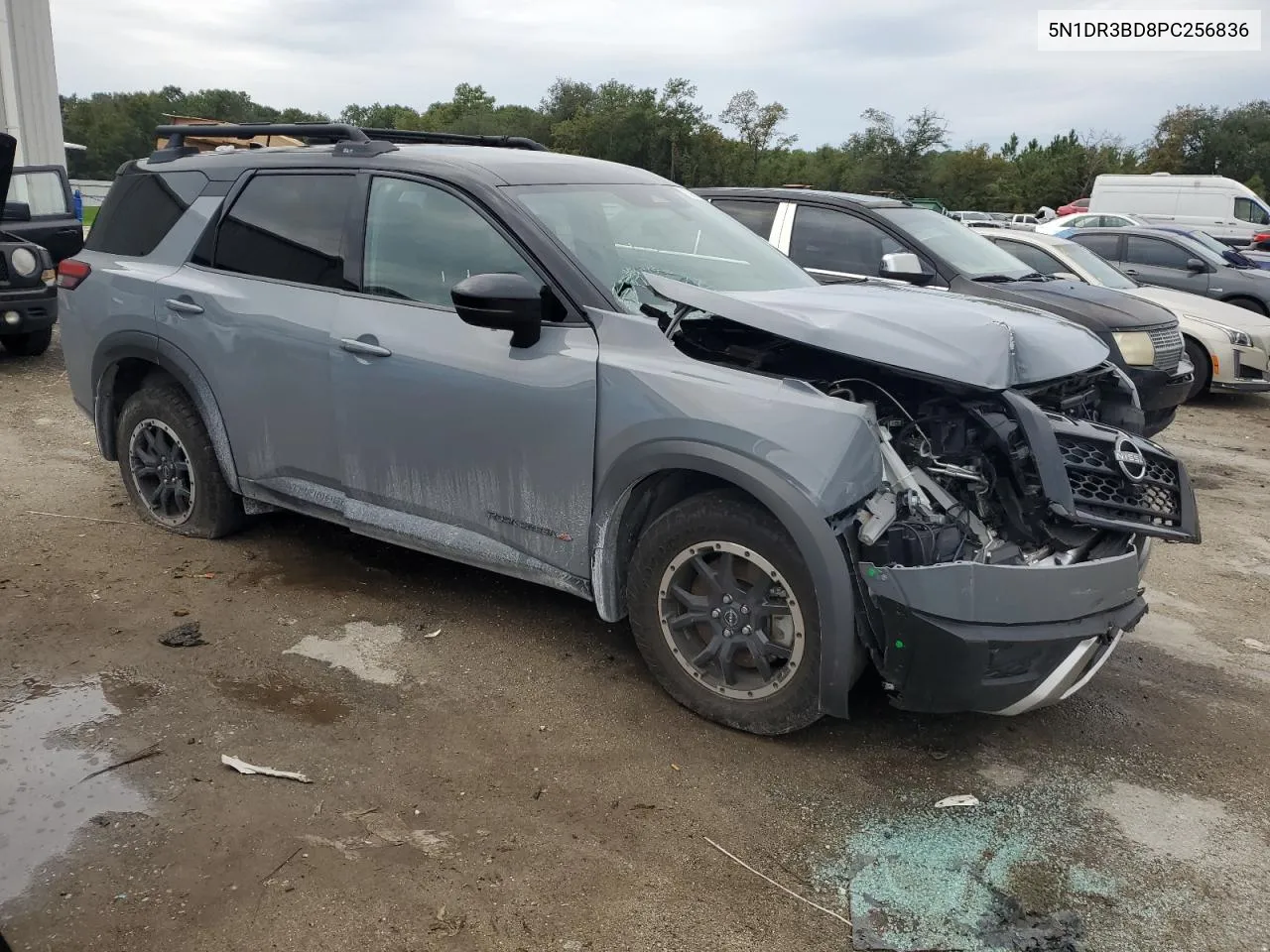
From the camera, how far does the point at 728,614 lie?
322 centimetres

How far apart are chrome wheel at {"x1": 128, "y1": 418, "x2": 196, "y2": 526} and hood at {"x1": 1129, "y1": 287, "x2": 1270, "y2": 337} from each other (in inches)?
330

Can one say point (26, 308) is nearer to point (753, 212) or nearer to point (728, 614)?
point (753, 212)

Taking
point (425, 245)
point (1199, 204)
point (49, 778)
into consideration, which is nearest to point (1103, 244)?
point (425, 245)

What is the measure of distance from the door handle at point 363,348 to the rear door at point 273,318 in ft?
0.36

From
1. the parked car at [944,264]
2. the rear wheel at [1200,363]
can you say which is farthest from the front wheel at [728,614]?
the rear wheel at [1200,363]

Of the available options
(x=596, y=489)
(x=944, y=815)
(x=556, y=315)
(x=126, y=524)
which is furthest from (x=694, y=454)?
(x=126, y=524)

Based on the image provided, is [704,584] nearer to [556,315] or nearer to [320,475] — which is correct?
[556,315]

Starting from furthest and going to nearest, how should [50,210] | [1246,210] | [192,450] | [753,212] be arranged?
1. [1246,210]
2. [50,210]
3. [753,212]
4. [192,450]

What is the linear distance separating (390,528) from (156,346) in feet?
5.03

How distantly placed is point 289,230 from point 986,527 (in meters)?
3.01

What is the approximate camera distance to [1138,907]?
260 centimetres

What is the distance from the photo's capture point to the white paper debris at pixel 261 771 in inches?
119

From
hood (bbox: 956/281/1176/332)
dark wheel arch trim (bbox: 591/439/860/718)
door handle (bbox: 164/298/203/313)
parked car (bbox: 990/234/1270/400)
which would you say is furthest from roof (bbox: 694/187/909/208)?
dark wheel arch trim (bbox: 591/439/860/718)

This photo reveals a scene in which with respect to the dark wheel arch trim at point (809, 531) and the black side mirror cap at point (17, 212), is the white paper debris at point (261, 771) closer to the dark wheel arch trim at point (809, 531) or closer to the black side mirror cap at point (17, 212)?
the dark wheel arch trim at point (809, 531)
